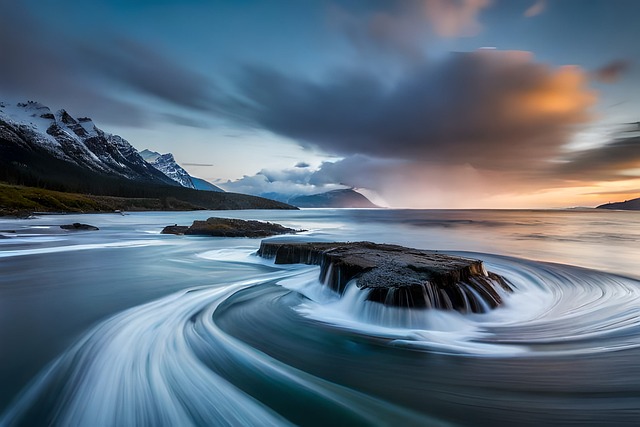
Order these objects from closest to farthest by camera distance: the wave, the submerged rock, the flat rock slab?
the wave < the submerged rock < the flat rock slab

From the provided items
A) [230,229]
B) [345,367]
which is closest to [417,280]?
[345,367]

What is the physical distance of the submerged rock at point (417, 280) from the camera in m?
7.29

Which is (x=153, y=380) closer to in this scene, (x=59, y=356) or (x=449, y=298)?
(x=59, y=356)

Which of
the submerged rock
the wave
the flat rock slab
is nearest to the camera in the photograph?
the wave

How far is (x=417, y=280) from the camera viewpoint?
7516mm

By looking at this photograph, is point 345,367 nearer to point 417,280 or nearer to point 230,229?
point 417,280

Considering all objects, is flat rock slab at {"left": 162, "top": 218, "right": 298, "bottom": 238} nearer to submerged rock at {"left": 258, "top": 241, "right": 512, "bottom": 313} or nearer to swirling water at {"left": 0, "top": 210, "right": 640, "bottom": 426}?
swirling water at {"left": 0, "top": 210, "right": 640, "bottom": 426}

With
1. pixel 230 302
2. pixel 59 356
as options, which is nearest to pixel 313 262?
pixel 230 302

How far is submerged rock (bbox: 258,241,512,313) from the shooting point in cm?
729

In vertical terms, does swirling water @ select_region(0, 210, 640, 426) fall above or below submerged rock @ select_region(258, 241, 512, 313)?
below

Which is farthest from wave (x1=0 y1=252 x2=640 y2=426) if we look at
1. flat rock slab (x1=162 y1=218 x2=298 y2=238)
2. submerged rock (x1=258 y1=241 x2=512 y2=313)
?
flat rock slab (x1=162 y1=218 x2=298 y2=238)

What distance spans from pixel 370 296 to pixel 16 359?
6.88 metres

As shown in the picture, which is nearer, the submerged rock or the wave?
the wave

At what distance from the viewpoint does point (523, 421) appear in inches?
150
